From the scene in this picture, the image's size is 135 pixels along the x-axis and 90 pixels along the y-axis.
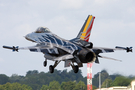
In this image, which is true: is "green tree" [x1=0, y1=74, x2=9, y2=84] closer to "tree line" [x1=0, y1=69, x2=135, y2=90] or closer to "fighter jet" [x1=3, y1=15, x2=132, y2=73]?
"tree line" [x1=0, y1=69, x2=135, y2=90]

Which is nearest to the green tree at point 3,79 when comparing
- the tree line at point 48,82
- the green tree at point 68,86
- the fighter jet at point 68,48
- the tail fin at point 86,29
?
the tree line at point 48,82

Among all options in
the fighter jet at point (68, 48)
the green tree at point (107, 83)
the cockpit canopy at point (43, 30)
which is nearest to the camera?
the fighter jet at point (68, 48)

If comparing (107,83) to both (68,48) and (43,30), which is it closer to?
(43,30)

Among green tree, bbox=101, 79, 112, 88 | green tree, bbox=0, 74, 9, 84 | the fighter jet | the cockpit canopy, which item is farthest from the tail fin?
green tree, bbox=0, 74, 9, 84

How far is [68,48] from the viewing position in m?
36.7

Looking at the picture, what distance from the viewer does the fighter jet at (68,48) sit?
35.7 m

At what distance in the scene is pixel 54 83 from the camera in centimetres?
12200

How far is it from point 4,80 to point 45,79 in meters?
16.7

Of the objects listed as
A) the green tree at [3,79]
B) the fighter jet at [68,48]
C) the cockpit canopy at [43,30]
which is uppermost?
the green tree at [3,79]

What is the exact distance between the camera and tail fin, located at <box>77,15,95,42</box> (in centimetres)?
3966

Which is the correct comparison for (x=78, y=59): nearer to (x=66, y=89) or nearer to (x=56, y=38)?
(x=56, y=38)

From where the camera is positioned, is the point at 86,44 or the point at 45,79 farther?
the point at 45,79

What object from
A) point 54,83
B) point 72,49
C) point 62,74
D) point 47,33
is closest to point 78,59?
point 72,49

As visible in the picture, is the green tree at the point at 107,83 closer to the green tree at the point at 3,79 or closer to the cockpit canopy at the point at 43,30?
the green tree at the point at 3,79
